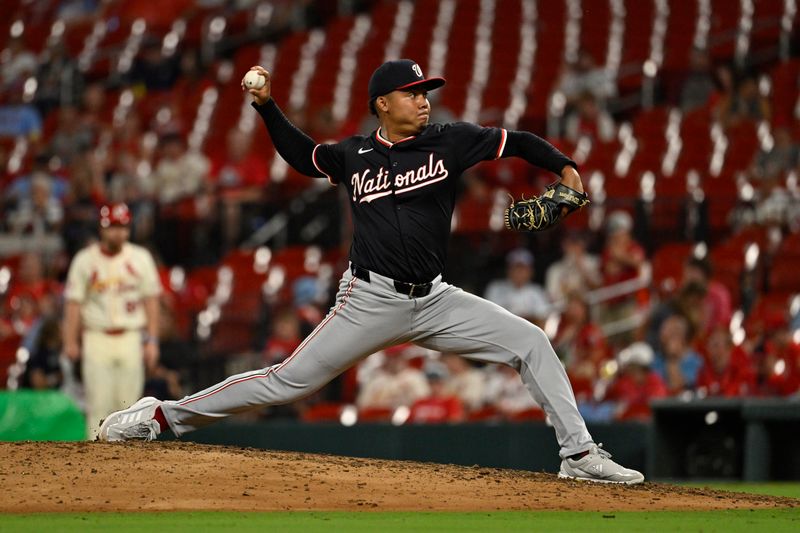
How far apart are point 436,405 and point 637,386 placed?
155 cm

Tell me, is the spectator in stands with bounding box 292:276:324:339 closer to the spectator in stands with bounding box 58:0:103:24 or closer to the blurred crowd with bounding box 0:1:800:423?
the blurred crowd with bounding box 0:1:800:423

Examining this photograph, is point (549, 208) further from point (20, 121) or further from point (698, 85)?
point (20, 121)

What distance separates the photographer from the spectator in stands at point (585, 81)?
1645 cm

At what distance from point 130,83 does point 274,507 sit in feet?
48.4

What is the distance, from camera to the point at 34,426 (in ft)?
32.3

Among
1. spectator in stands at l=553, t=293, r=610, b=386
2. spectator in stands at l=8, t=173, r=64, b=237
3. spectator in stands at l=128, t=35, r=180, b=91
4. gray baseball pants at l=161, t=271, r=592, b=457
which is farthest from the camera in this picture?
spectator in stands at l=128, t=35, r=180, b=91

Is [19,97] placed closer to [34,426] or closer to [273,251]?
[273,251]

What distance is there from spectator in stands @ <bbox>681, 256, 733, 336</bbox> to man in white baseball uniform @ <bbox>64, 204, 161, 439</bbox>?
13.8 ft

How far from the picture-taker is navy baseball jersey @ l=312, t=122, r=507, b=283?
653 centimetres

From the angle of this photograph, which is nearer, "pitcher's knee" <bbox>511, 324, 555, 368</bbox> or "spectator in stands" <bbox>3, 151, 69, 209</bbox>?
"pitcher's knee" <bbox>511, 324, 555, 368</bbox>

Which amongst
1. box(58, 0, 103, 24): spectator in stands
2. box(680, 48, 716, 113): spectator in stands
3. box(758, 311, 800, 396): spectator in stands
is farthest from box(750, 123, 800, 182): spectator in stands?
box(58, 0, 103, 24): spectator in stands

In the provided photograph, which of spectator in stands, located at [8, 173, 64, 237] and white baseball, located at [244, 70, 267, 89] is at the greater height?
spectator in stands, located at [8, 173, 64, 237]

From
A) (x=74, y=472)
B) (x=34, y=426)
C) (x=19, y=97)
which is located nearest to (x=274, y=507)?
(x=74, y=472)

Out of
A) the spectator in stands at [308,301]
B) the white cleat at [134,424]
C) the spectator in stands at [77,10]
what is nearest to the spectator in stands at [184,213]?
the spectator in stands at [308,301]
